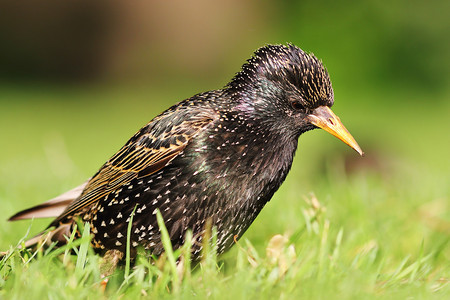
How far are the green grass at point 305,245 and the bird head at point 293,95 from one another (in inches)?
15.2

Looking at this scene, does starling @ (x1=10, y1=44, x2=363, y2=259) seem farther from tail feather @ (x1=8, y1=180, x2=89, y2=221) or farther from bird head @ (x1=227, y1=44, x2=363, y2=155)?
tail feather @ (x1=8, y1=180, x2=89, y2=221)

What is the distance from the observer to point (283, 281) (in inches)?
95.0

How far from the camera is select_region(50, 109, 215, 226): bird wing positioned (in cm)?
293

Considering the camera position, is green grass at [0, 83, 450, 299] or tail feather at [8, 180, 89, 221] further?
tail feather at [8, 180, 89, 221]

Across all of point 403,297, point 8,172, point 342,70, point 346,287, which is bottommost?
point 342,70

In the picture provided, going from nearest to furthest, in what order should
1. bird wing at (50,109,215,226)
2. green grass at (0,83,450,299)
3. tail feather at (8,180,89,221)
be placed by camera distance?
green grass at (0,83,450,299)
bird wing at (50,109,215,226)
tail feather at (8,180,89,221)

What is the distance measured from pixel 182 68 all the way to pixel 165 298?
572 inches

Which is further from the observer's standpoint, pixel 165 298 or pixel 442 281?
pixel 442 281

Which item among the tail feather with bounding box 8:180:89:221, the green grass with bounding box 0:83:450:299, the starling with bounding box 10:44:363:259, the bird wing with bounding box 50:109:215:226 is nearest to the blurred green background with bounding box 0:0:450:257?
the green grass with bounding box 0:83:450:299

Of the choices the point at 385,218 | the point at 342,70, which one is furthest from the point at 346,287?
the point at 342,70

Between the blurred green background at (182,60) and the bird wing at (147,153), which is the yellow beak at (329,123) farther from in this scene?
the blurred green background at (182,60)

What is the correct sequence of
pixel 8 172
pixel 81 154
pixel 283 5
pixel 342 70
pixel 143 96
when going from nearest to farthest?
pixel 8 172
pixel 81 154
pixel 342 70
pixel 143 96
pixel 283 5

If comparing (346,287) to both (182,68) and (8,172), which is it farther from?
(182,68)

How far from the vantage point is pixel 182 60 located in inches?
655
